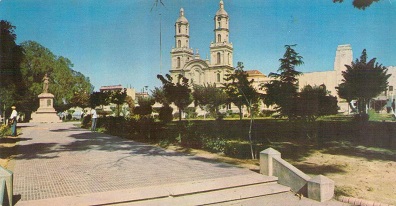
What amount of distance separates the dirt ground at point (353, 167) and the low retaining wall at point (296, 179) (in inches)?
15.2

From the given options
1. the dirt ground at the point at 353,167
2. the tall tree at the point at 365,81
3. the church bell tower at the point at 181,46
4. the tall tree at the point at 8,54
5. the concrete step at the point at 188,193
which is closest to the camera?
the concrete step at the point at 188,193

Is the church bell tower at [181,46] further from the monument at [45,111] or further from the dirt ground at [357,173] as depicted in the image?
the dirt ground at [357,173]

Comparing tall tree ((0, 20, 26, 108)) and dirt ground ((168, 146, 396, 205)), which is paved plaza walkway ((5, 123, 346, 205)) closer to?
dirt ground ((168, 146, 396, 205))

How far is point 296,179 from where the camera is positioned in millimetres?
6152

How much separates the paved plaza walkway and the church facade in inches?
2548

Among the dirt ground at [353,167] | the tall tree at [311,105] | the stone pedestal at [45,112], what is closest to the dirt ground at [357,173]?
the dirt ground at [353,167]

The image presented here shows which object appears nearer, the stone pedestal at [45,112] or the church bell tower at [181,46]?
the stone pedestal at [45,112]

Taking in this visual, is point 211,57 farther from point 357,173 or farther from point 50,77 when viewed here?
point 357,173

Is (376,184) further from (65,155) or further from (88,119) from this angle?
(88,119)

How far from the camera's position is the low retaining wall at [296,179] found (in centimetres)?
571

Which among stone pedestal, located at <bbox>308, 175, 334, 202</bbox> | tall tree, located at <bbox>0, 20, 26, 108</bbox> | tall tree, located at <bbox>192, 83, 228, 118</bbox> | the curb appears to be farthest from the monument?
the curb

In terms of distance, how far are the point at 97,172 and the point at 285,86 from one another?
11.4m

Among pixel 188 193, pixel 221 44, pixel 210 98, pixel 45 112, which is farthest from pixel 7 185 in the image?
pixel 221 44

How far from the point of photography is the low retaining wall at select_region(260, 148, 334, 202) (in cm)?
571
